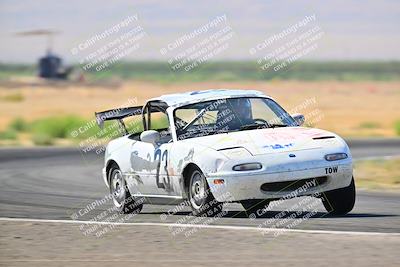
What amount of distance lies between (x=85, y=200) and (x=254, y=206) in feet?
16.7

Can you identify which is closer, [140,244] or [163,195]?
[140,244]

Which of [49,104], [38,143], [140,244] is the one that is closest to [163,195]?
[140,244]

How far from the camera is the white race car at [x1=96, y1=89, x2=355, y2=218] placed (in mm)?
12906

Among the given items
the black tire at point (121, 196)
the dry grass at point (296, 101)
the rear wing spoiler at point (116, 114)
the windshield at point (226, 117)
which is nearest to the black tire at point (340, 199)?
the windshield at point (226, 117)

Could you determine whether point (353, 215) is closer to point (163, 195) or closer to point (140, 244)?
point (163, 195)

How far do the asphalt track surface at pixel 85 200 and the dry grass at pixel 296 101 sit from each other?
17.3 meters

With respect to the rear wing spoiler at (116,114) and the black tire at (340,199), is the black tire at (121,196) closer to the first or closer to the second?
the rear wing spoiler at (116,114)

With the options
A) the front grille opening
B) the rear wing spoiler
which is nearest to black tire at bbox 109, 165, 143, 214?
the rear wing spoiler

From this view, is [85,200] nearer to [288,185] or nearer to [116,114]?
[116,114]

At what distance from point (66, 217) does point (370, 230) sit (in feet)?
14.9

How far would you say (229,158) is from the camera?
509 inches

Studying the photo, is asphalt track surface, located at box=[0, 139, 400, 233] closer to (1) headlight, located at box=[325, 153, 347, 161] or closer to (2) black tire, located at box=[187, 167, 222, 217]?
(2) black tire, located at box=[187, 167, 222, 217]

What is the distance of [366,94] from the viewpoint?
100688mm

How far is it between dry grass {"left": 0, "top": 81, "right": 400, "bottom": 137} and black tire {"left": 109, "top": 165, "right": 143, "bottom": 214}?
28.7m
